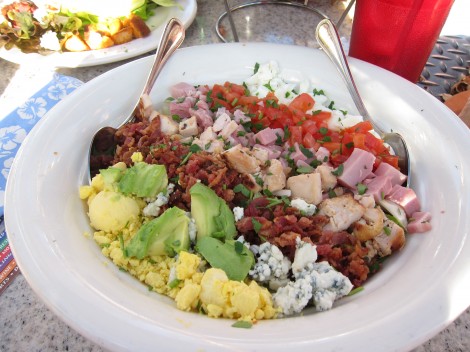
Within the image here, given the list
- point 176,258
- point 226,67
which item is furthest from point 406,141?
point 176,258

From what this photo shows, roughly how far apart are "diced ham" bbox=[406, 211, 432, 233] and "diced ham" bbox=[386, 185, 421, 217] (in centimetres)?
2

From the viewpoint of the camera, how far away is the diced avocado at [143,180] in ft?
3.12

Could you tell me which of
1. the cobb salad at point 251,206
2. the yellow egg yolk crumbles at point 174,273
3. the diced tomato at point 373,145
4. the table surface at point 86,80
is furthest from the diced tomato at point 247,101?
the table surface at point 86,80

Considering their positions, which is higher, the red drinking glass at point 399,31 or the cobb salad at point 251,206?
the red drinking glass at point 399,31

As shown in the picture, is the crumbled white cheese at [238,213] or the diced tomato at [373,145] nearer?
the crumbled white cheese at [238,213]

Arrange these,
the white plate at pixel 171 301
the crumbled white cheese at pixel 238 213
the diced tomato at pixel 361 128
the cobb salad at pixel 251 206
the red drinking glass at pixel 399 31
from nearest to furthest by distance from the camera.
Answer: the white plate at pixel 171 301, the cobb salad at pixel 251 206, the crumbled white cheese at pixel 238 213, the diced tomato at pixel 361 128, the red drinking glass at pixel 399 31

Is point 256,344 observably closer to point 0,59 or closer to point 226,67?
point 226,67

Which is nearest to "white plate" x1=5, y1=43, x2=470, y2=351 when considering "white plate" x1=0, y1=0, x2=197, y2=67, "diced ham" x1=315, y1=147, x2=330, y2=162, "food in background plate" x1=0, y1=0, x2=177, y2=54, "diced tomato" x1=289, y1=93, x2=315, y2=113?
"diced tomato" x1=289, y1=93, x2=315, y2=113

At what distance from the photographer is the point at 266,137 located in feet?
3.61

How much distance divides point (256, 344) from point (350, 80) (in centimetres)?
86

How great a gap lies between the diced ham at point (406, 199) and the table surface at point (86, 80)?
276mm

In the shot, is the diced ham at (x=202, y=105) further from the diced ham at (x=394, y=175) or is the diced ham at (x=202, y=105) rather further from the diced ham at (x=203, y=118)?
the diced ham at (x=394, y=175)

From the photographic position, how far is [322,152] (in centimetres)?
108

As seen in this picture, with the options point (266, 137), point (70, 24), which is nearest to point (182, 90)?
point (266, 137)
